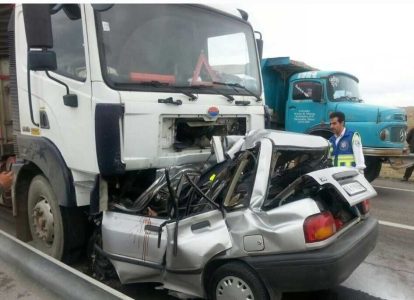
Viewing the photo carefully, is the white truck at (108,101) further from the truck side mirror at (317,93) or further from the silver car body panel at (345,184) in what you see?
the truck side mirror at (317,93)

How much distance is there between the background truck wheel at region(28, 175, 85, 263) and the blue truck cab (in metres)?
5.58

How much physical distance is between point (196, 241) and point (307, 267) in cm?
78

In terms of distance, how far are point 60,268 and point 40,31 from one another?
5.62 ft

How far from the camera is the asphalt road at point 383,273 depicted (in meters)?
3.61

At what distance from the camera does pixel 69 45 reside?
12.1 feet

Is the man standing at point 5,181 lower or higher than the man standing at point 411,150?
higher

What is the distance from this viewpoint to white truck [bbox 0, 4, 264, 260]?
3369 millimetres

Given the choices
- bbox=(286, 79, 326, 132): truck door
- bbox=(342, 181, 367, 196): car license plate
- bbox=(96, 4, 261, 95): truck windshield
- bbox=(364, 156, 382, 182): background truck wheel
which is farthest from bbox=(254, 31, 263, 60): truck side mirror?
bbox=(364, 156, 382, 182): background truck wheel

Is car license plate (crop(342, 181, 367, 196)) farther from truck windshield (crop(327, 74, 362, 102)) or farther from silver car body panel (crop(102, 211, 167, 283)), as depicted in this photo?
truck windshield (crop(327, 74, 362, 102))

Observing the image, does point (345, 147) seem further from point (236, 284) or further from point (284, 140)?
point (236, 284)

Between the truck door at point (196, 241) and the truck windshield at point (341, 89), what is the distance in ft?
22.6

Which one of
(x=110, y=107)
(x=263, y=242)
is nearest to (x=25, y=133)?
(x=110, y=107)

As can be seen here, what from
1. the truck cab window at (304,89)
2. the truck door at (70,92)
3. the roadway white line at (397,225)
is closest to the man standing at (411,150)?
the truck cab window at (304,89)

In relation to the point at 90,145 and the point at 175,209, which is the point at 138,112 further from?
the point at 175,209
